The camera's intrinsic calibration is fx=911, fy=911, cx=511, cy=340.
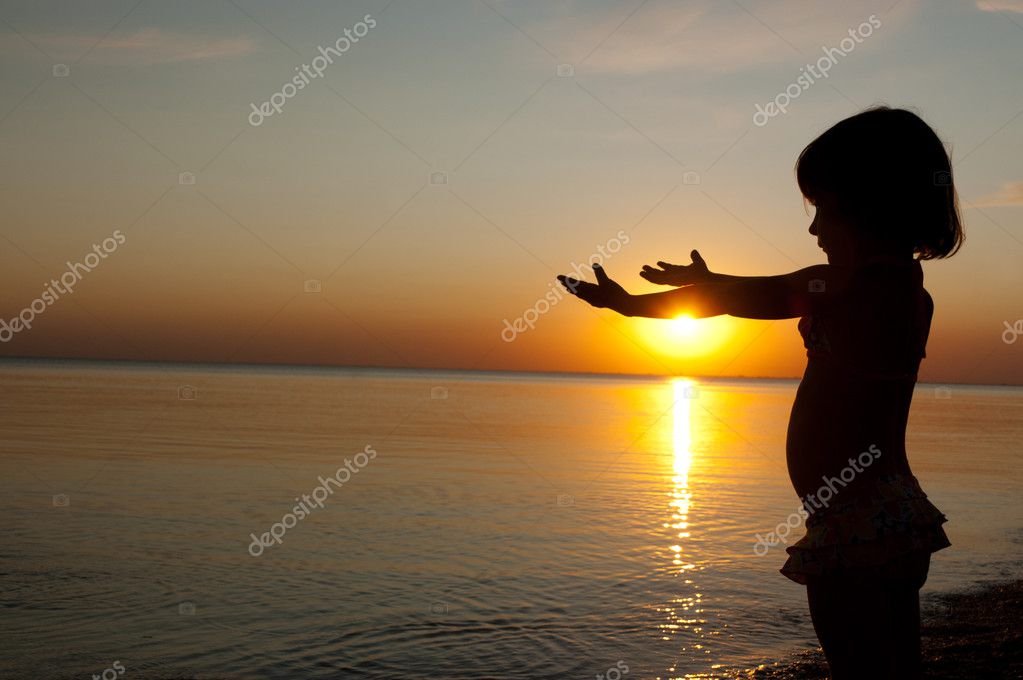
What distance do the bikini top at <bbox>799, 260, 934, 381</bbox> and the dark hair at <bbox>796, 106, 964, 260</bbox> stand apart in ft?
0.38

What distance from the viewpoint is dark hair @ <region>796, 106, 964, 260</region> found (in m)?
2.27

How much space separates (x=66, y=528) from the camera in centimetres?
1252

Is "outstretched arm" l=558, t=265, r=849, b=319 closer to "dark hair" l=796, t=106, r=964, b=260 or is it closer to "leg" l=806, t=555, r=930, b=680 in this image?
"dark hair" l=796, t=106, r=964, b=260

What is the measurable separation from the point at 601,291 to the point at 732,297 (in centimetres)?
30

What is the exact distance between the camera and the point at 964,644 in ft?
24.6

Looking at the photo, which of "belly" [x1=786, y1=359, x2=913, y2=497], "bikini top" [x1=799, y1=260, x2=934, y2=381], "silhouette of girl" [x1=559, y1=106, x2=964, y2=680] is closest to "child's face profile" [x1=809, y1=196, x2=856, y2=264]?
"silhouette of girl" [x1=559, y1=106, x2=964, y2=680]

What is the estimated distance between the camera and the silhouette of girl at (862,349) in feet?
7.10

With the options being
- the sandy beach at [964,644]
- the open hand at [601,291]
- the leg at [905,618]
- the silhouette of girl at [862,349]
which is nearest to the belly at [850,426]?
the silhouette of girl at [862,349]

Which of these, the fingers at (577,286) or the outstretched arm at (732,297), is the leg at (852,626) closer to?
the outstretched arm at (732,297)

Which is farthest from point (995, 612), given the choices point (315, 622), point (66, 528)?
point (66, 528)

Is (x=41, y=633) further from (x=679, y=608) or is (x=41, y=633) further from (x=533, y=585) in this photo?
(x=679, y=608)

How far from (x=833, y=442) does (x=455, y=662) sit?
5557mm

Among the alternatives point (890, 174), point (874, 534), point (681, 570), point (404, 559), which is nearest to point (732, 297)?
point (890, 174)

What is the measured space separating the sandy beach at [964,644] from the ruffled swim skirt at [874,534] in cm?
506
